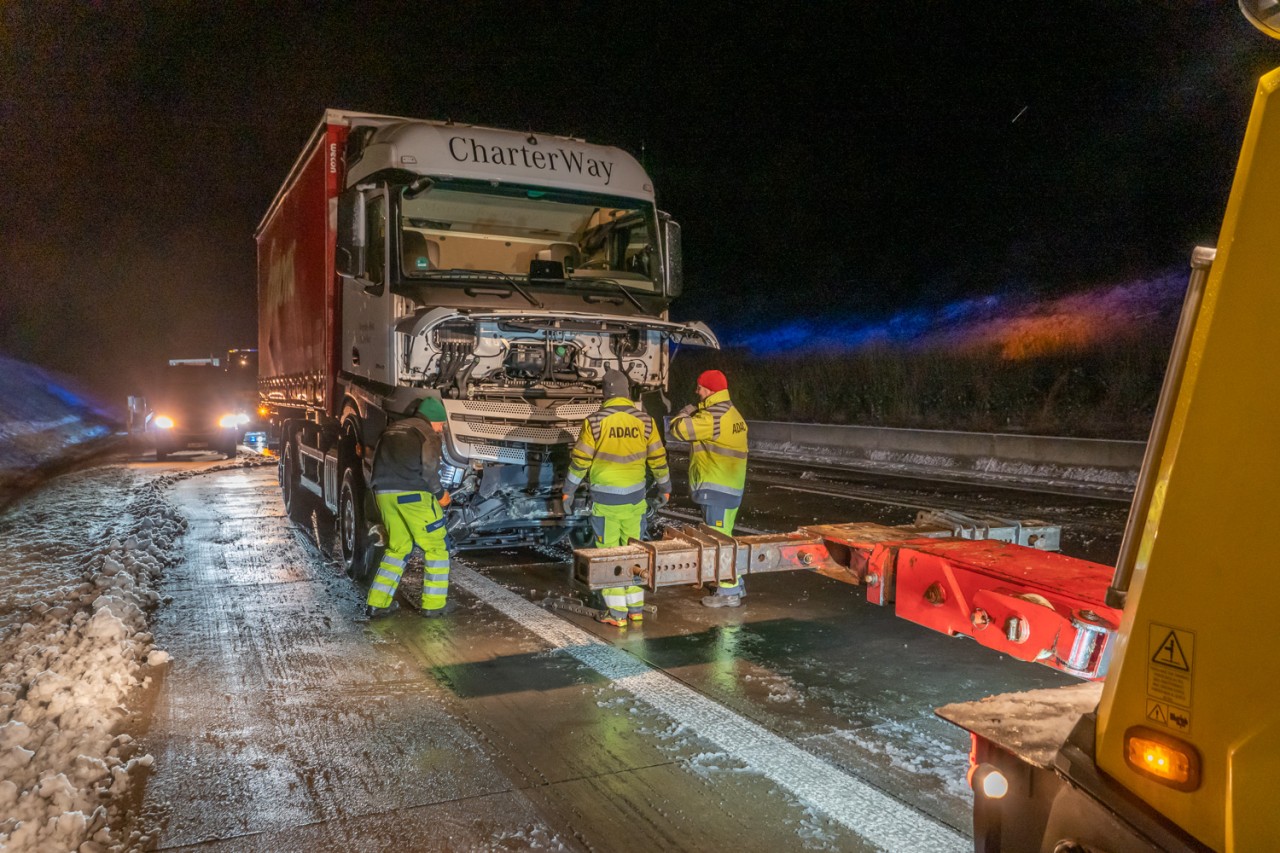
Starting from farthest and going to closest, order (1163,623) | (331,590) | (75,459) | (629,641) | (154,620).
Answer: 1. (75,459)
2. (331,590)
3. (154,620)
4. (629,641)
5. (1163,623)

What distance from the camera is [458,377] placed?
7.14 metres

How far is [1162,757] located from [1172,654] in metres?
0.21

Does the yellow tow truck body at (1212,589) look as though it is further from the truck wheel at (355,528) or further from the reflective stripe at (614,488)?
the truck wheel at (355,528)

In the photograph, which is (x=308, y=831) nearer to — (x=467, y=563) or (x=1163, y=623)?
(x=1163, y=623)

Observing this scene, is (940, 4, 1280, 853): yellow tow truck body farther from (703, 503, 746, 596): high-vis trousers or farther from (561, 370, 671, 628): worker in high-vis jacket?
(703, 503, 746, 596): high-vis trousers

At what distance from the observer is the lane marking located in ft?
11.2

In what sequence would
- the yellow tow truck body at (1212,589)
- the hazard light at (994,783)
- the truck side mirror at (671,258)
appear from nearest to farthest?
the yellow tow truck body at (1212,589), the hazard light at (994,783), the truck side mirror at (671,258)

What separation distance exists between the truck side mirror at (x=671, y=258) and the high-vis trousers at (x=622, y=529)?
7.86 feet

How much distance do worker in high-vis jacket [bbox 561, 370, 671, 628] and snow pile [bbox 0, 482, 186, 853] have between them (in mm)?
2873

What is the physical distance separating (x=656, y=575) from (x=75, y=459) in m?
23.6

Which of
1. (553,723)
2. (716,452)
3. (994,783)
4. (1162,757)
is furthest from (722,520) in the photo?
(1162,757)

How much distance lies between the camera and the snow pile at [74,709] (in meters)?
3.45

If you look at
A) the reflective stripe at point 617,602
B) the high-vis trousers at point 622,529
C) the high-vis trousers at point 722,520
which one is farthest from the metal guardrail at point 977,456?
the reflective stripe at point 617,602

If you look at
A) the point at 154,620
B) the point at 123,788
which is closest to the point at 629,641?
the point at 123,788
